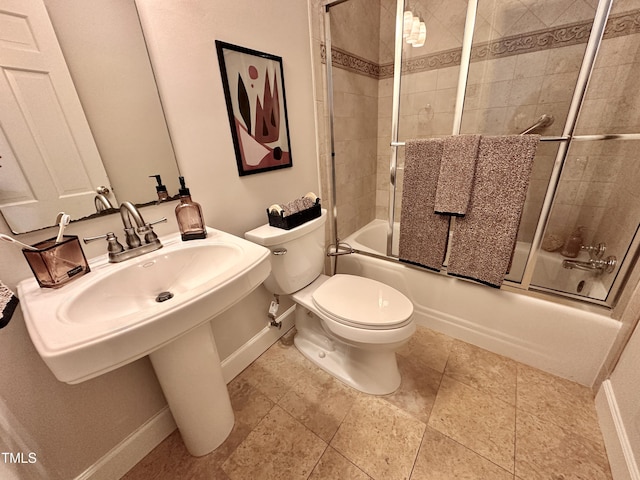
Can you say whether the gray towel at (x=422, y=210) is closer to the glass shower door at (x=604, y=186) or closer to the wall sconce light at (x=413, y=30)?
the glass shower door at (x=604, y=186)

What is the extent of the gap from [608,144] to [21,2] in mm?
2428

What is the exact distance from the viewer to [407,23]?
4.48 feet

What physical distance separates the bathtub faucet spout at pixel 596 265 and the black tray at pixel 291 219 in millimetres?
1387

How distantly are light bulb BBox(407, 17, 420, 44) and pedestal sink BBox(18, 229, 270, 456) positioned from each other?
155 cm

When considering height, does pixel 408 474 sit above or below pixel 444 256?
below

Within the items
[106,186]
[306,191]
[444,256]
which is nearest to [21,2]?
[106,186]

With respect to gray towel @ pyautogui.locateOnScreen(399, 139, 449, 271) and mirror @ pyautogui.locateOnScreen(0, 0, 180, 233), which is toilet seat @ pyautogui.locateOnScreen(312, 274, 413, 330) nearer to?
gray towel @ pyautogui.locateOnScreen(399, 139, 449, 271)

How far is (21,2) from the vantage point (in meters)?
0.63

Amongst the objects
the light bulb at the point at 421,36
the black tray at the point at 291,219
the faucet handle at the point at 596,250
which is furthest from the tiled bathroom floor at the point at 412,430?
the light bulb at the point at 421,36

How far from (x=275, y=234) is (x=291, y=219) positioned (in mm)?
105

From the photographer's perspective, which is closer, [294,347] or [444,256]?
[444,256]

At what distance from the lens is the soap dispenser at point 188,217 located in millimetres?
911

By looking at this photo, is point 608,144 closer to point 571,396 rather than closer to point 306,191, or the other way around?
point 571,396

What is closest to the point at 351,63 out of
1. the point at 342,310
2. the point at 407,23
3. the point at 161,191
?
the point at 407,23
